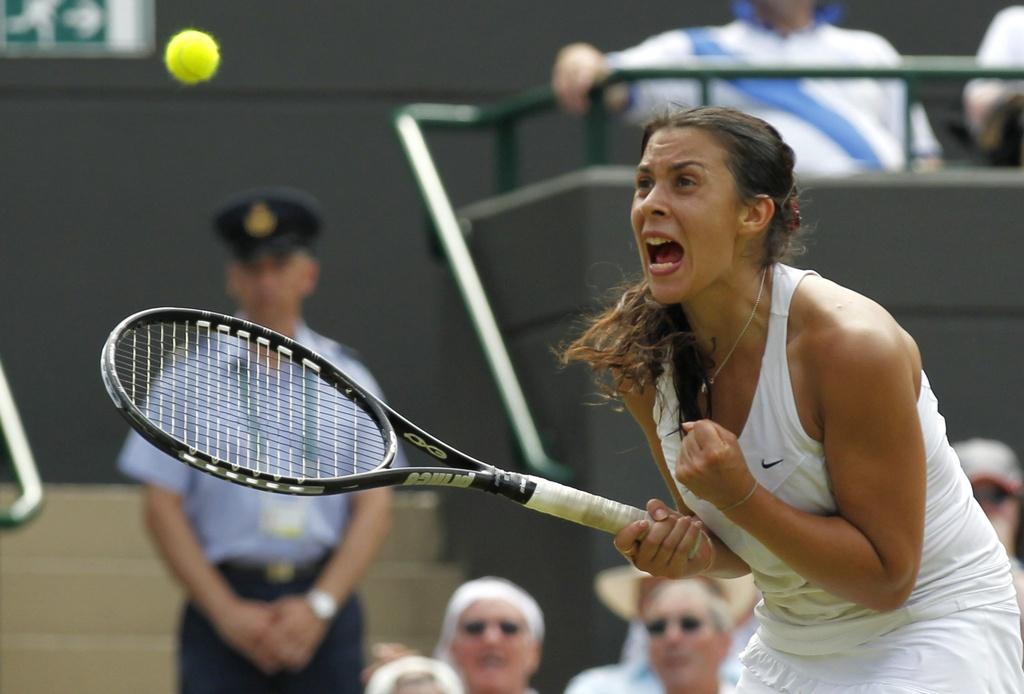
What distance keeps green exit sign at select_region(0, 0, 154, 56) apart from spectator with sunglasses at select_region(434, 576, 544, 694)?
4.01 m

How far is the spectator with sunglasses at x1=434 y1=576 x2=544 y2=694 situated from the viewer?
591cm

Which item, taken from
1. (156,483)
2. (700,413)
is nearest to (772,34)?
(156,483)

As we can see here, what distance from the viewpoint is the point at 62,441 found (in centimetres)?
897

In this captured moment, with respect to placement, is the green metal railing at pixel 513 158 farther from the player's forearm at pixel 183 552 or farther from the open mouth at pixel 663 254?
the open mouth at pixel 663 254

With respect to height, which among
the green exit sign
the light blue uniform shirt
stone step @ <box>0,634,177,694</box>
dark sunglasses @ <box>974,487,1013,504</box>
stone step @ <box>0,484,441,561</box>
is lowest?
stone step @ <box>0,634,177,694</box>

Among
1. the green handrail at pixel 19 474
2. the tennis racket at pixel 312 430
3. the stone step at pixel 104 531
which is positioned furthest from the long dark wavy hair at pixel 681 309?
the stone step at pixel 104 531

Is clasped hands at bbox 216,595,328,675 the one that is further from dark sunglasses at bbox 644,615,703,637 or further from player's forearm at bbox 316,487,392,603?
dark sunglasses at bbox 644,615,703,637

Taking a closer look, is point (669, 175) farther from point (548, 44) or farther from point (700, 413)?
point (548, 44)

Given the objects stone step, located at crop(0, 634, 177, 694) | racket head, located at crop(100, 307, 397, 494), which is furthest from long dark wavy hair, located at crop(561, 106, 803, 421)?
stone step, located at crop(0, 634, 177, 694)

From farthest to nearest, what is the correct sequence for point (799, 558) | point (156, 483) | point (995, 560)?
point (156, 483)
point (995, 560)
point (799, 558)

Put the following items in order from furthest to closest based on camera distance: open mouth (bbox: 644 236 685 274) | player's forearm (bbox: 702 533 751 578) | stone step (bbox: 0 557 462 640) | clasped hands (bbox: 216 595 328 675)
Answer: stone step (bbox: 0 557 462 640) < clasped hands (bbox: 216 595 328 675) < player's forearm (bbox: 702 533 751 578) < open mouth (bbox: 644 236 685 274)

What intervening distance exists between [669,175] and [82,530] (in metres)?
4.70

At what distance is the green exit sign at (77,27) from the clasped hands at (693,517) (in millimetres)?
5898

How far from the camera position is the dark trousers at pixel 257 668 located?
19.7ft
